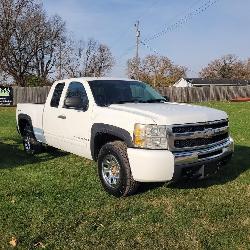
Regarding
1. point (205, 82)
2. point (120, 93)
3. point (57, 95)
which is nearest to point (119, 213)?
point (120, 93)

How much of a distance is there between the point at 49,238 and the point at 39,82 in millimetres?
59499

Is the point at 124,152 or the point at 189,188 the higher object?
the point at 124,152

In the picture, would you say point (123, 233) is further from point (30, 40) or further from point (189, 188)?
point (30, 40)

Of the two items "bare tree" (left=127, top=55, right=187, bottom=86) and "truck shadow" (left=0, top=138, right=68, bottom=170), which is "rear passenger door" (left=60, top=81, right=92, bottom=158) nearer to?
"truck shadow" (left=0, top=138, right=68, bottom=170)

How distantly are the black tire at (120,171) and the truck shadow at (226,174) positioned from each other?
3.22ft

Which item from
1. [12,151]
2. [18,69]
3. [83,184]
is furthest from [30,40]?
[83,184]

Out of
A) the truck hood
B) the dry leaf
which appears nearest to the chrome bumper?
the truck hood

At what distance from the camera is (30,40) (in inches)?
2235

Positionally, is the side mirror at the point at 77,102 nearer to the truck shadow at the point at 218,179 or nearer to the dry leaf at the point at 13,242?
the truck shadow at the point at 218,179

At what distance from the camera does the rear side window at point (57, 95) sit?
7.84 meters

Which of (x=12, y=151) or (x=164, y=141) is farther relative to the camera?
(x=12, y=151)

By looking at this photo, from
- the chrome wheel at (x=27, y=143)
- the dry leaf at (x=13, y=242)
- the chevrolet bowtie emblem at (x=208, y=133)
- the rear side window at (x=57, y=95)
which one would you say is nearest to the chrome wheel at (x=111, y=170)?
the chevrolet bowtie emblem at (x=208, y=133)

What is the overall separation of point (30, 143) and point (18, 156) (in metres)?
0.41

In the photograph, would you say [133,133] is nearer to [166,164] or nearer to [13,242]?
[166,164]
